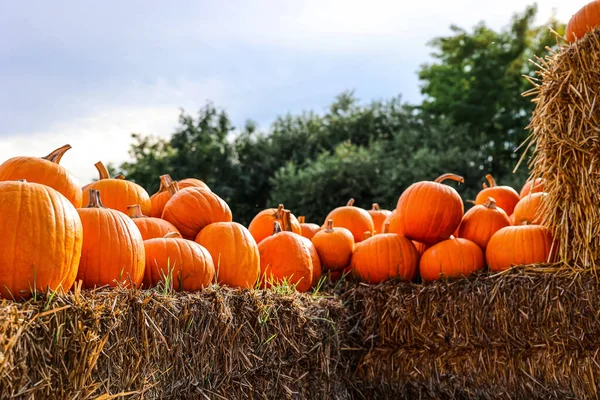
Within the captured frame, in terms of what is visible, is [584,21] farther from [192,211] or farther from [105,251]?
[105,251]

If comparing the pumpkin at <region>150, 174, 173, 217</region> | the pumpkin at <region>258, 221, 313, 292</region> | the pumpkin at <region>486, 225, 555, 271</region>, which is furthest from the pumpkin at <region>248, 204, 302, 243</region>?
the pumpkin at <region>486, 225, 555, 271</region>

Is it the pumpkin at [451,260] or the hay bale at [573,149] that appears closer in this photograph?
the hay bale at [573,149]

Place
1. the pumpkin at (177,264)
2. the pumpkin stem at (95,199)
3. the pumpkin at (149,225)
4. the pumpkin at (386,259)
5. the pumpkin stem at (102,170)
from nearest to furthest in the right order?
the pumpkin stem at (95,199) → the pumpkin at (177,264) → the pumpkin at (149,225) → the pumpkin stem at (102,170) → the pumpkin at (386,259)

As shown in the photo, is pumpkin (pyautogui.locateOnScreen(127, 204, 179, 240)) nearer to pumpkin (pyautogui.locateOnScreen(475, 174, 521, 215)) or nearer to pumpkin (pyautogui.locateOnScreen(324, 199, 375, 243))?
pumpkin (pyautogui.locateOnScreen(324, 199, 375, 243))

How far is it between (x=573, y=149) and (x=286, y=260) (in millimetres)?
1763

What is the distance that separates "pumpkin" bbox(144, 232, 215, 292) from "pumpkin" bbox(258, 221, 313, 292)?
0.81 meters

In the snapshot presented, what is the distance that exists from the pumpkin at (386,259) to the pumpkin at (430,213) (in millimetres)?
114

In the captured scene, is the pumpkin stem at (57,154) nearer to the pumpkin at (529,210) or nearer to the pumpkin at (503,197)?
the pumpkin at (529,210)

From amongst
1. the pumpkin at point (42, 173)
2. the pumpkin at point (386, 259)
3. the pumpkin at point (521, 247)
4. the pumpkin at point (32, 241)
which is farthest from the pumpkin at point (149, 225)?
the pumpkin at point (521, 247)

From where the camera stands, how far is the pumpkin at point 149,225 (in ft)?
9.91

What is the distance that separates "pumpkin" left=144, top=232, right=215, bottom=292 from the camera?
105 inches

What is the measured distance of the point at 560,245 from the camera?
344 cm

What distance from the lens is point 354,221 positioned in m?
4.64

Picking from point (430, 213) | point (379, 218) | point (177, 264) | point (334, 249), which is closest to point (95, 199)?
point (177, 264)
